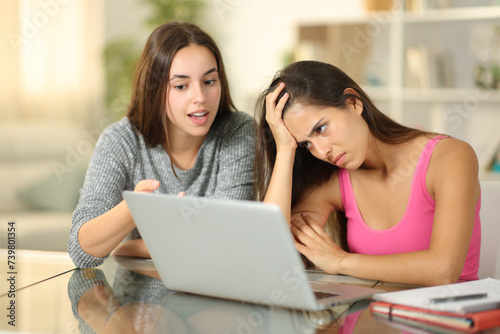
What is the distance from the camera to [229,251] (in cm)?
102

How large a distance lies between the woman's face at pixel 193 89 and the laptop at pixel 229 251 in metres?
0.51

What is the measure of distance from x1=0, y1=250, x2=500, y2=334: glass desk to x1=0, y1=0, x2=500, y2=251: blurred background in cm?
206

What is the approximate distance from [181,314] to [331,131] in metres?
0.53

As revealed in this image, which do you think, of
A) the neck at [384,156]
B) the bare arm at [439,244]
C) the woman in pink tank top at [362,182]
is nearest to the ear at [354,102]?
the woman in pink tank top at [362,182]

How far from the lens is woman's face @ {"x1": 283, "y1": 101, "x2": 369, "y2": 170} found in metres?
1.34

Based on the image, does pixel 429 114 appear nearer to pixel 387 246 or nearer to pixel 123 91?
pixel 123 91

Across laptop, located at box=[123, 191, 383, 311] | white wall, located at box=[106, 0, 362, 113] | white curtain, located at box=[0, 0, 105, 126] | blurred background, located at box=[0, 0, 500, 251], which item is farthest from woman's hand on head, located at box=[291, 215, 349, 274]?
white curtain, located at box=[0, 0, 105, 126]

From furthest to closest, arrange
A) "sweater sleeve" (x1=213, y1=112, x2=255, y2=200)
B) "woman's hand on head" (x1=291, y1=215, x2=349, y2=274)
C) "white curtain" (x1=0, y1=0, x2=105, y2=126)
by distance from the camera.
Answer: "white curtain" (x1=0, y1=0, x2=105, y2=126) → "sweater sleeve" (x1=213, y1=112, x2=255, y2=200) → "woman's hand on head" (x1=291, y1=215, x2=349, y2=274)

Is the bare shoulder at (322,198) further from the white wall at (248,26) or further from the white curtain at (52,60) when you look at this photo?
the white curtain at (52,60)

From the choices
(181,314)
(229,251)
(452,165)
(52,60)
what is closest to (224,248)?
(229,251)

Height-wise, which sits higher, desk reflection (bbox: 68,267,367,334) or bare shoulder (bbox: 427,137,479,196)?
bare shoulder (bbox: 427,137,479,196)

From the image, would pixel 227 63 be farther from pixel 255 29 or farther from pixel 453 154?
pixel 453 154

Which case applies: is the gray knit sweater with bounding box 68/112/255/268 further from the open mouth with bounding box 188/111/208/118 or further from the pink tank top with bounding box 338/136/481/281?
the pink tank top with bounding box 338/136/481/281

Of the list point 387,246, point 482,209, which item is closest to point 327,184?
point 387,246
